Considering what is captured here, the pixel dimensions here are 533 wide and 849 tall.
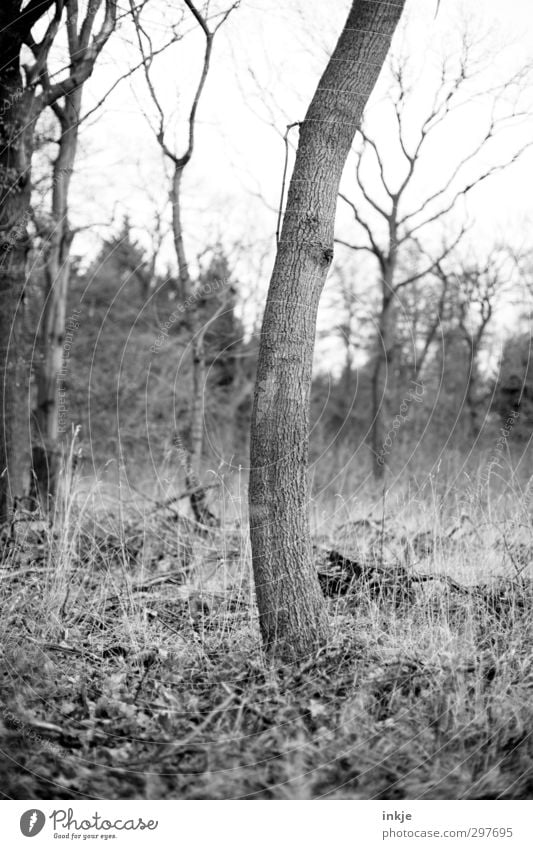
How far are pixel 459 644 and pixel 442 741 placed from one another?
74 centimetres

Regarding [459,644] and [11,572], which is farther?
[11,572]

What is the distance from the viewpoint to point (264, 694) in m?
3.74

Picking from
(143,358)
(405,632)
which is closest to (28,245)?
(405,632)

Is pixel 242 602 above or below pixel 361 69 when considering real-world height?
below

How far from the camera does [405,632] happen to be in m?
4.37

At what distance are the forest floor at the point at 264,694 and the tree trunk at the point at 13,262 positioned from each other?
93.6 inches

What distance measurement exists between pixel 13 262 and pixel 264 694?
5169 millimetres

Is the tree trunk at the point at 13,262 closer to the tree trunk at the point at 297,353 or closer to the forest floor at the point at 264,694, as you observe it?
the forest floor at the point at 264,694

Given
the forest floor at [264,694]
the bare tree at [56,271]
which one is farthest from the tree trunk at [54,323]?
the forest floor at [264,694]

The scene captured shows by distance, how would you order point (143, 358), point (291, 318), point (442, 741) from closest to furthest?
point (442, 741), point (291, 318), point (143, 358)

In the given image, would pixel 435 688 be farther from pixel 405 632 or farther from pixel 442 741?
pixel 405 632

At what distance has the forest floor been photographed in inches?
134

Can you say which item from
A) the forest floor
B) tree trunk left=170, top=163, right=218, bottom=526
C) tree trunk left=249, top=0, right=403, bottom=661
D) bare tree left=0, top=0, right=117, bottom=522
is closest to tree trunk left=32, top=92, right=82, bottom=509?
tree trunk left=170, top=163, right=218, bottom=526

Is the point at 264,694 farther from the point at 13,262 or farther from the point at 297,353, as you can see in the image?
the point at 13,262
